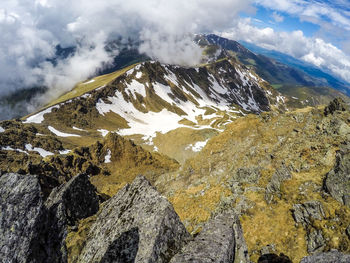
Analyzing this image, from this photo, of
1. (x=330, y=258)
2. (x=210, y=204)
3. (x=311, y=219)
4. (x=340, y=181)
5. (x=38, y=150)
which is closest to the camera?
(x=330, y=258)

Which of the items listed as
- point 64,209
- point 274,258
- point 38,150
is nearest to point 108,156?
point 38,150

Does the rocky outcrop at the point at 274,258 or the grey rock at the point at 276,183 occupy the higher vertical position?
the grey rock at the point at 276,183

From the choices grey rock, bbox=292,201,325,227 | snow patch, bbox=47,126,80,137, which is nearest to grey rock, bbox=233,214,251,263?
grey rock, bbox=292,201,325,227

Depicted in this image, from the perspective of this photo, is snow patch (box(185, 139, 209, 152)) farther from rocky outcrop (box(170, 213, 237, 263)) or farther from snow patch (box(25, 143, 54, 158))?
rocky outcrop (box(170, 213, 237, 263))

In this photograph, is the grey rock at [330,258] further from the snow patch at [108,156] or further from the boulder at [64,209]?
the snow patch at [108,156]

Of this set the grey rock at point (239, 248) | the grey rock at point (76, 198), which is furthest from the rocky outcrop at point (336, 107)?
the grey rock at point (76, 198)

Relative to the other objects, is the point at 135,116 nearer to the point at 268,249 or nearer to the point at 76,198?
the point at 76,198
